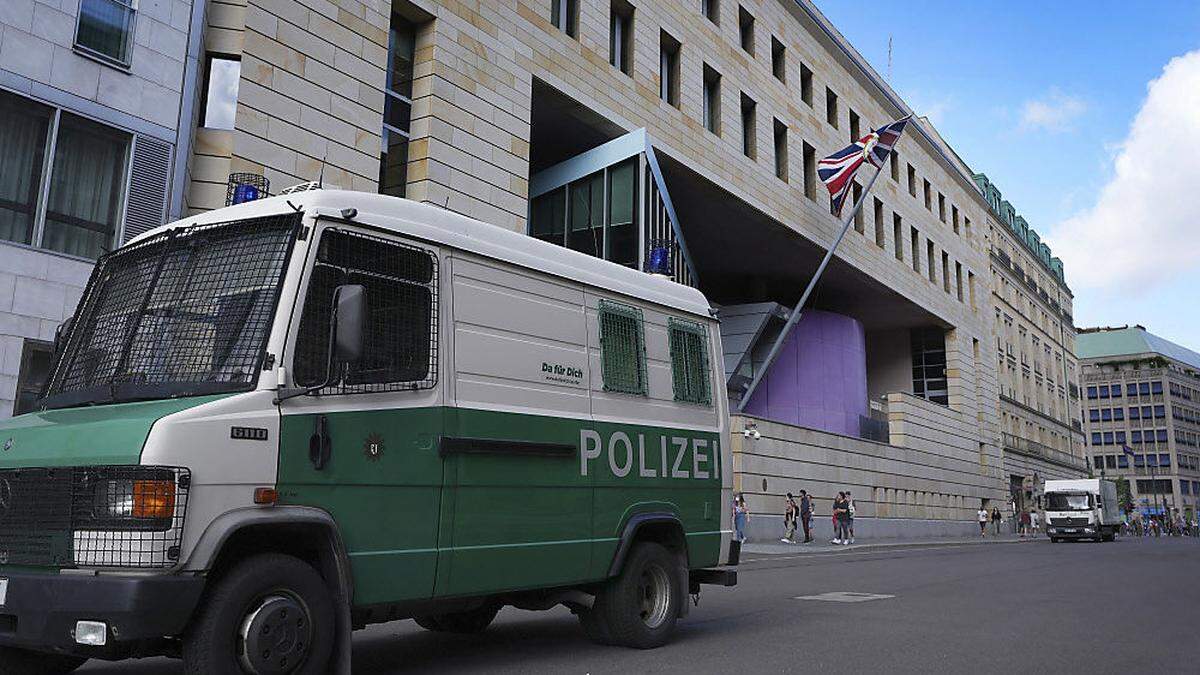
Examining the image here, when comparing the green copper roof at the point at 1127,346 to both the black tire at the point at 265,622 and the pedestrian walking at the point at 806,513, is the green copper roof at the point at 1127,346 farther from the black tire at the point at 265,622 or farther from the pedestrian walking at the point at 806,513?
the black tire at the point at 265,622

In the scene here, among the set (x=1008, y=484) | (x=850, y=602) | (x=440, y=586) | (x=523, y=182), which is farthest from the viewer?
(x=1008, y=484)

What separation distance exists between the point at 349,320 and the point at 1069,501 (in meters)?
47.2

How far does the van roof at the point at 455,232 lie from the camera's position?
5.66m

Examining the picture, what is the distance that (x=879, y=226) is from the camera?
44188mm

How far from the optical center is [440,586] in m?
5.91

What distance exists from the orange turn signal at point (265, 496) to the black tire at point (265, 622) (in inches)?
11.0

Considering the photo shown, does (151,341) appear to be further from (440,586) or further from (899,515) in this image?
(899,515)

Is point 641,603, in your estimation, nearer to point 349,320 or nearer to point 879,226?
point 349,320

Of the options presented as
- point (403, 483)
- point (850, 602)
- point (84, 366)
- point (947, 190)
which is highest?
point (947, 190)

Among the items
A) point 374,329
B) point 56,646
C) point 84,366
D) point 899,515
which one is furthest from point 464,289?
point 899,515

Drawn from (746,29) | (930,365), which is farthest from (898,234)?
(746,29)

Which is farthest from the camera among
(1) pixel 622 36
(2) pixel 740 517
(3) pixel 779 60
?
(3) pixel 779 60

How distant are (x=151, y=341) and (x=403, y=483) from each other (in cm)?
163

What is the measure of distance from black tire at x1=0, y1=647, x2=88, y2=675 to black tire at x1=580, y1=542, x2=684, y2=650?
3.65 m
